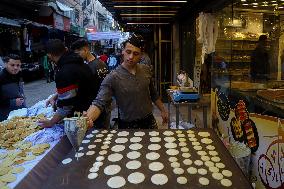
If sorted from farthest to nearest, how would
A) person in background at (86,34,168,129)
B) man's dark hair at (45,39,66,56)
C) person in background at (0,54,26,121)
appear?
person in background at (0,54,26,121) → man's dark hair at (45,39,66,56) → person in background at (86,34,168,129)

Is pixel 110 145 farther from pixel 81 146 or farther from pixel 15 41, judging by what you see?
pixel 15 41

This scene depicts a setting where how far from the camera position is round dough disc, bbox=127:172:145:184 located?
5.54 feet

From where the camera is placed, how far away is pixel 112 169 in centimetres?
183

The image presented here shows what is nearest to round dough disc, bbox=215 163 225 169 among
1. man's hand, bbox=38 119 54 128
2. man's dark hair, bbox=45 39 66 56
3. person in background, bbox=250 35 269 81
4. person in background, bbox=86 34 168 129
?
person in background, bbox=86 34 168 129

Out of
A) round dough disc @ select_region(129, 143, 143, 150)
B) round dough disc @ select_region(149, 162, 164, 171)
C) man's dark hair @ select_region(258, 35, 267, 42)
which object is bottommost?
round dough disc @ select_region(149, 162, 164, 171)

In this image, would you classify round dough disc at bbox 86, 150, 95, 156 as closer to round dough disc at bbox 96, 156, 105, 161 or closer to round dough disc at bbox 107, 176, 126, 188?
round dough disc at bbox 96, 156, 105, 161

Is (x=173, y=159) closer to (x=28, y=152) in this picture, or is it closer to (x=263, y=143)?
(x=28, y=152)

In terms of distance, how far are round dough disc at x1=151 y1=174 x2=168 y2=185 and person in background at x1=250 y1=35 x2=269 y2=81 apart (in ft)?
14.0

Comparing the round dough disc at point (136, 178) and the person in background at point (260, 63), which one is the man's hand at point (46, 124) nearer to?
the round dough disc at point (136, 178)

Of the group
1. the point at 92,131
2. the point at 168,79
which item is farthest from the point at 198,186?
the point at 168,79

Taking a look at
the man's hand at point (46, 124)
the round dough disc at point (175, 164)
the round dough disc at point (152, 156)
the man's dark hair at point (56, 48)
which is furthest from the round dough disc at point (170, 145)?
the man's dark hair at point (56, 48)

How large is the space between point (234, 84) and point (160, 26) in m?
6.78

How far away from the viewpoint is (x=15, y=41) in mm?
16891

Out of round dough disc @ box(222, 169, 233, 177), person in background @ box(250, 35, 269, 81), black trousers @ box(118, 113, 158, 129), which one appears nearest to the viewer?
round dough disc @ box(222, 169, 233, 177)
